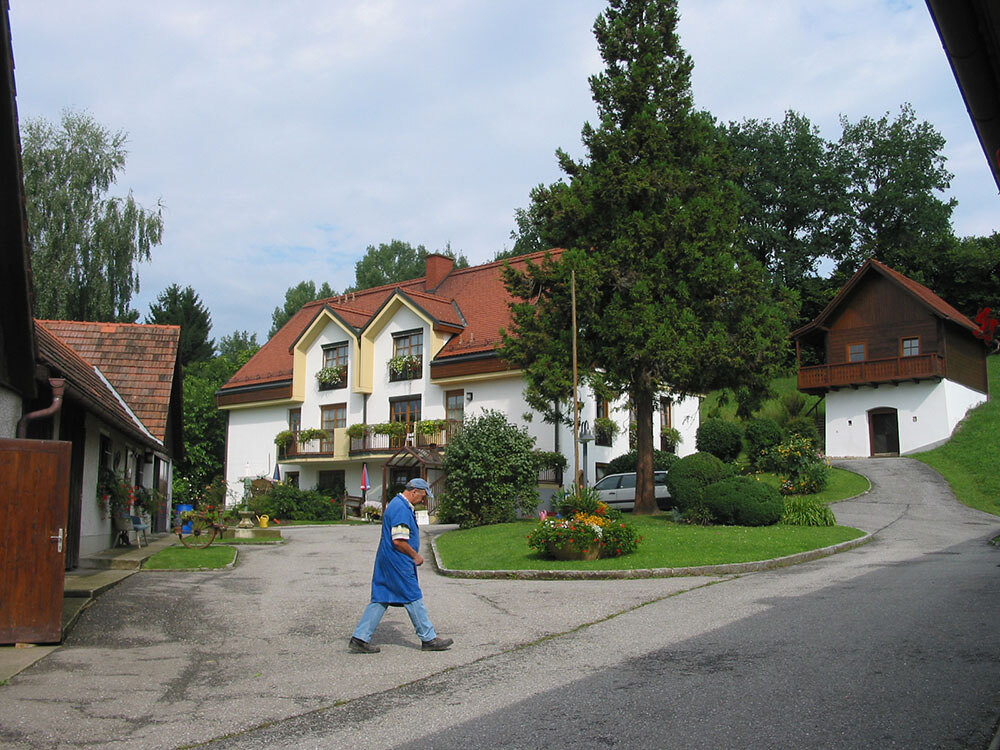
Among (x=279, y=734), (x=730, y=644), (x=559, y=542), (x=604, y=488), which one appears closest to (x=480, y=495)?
(x=604, y=488)

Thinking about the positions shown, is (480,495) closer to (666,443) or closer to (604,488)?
(604,488)

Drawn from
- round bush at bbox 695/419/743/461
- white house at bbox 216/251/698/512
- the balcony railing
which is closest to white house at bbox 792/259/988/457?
round bush at bbox 695/419/743/461

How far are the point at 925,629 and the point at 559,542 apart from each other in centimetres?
847

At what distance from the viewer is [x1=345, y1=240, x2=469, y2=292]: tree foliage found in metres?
71.4

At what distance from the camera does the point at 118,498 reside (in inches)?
734

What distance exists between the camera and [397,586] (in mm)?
9062

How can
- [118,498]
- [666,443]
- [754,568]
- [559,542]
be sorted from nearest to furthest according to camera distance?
[754,568] → [559,542] → [118,498] → [666,443]

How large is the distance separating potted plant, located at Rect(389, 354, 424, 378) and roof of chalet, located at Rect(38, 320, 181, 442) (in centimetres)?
1333

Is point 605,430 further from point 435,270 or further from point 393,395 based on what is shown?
point 435,270

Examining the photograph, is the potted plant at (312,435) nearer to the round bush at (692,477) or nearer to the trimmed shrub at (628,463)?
the trimmed shrub at (628,463)

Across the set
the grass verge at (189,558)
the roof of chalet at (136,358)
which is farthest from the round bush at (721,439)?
the grass verge at (189,558)

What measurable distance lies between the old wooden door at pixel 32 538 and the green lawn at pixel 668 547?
8.72 metres

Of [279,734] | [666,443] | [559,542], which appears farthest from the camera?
[666,443]

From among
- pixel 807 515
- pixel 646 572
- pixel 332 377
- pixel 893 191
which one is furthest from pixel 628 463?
pixel 893 191
